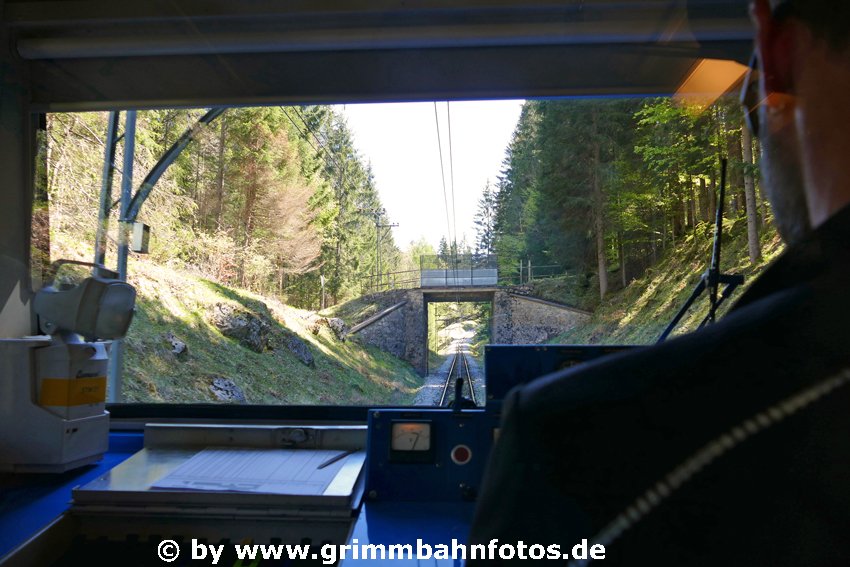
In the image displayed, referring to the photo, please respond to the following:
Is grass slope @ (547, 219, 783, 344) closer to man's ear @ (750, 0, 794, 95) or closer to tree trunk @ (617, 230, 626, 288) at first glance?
tree trunk @ (617, 230, 626, 288)

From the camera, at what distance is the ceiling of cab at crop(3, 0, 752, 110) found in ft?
7.70

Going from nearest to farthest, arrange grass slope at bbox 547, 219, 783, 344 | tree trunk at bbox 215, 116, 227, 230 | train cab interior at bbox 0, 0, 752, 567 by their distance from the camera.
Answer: train cab interior at bbox 0, 0, 752, 567 → grass slope at bbox 547, 219, 783, 344 → tree trunk at bbox 215, 116, 227, 230

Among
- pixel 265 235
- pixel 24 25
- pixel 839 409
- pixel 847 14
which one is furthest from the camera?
pixel 265 235

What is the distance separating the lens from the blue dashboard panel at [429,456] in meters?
1.93

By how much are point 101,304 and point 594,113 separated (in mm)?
2485

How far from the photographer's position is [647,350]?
17.9 inches

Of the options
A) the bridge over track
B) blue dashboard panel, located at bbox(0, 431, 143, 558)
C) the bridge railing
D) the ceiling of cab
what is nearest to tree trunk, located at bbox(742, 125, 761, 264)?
the ceiling of cab

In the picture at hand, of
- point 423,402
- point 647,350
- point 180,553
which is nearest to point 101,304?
point 180,553

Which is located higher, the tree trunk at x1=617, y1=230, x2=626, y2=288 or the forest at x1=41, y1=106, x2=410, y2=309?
the forest at x1=41, y1=106, x2=410, y2=309

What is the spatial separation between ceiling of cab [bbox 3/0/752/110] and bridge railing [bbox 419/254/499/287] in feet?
2.69

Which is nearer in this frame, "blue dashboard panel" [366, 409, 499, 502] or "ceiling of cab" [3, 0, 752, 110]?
"blue dashboard panel" [366, 409, 499, 502]

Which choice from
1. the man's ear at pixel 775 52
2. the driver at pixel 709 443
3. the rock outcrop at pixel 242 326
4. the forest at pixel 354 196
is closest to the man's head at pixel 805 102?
the man's ear at pixel 775 52

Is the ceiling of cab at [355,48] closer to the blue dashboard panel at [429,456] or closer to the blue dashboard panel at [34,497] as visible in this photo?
the blue dashboard panel at [429,456]

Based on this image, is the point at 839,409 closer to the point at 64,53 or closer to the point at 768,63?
the point at 768,63
